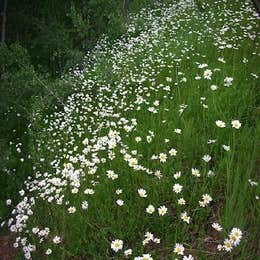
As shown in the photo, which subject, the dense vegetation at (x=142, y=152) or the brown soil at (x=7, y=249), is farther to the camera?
the brown soil at (x=7, y=249)

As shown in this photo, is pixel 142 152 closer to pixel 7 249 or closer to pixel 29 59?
pixel 7 249

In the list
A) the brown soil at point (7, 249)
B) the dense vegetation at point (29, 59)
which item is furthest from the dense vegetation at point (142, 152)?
the brown soil at point (7, 249)

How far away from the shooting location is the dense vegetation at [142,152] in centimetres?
312

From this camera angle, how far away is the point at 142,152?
399 cm

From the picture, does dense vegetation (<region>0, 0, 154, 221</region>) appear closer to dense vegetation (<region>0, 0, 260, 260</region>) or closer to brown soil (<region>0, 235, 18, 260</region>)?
dense vegetation (<region>0, 0, 260, 260</region>)

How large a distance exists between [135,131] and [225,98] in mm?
1254

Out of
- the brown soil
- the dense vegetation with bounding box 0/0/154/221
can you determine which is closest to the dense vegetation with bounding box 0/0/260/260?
the dense vegetation with bounding box 0/0/154/221

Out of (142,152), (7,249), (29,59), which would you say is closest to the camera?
(142,152)

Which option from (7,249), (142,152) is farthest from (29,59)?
(7,249)

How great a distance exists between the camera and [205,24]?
23.2ft

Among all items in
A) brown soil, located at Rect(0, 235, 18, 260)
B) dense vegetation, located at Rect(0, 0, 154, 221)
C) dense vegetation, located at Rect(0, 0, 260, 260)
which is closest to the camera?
dense vegetation, located at Rect(0, 0, 260, 260)

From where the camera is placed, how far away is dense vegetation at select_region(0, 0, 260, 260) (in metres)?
3.12

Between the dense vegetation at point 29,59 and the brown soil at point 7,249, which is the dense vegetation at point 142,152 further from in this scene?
the brown soil at point 7,249

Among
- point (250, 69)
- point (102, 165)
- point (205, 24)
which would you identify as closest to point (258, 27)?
point (205, 24)
